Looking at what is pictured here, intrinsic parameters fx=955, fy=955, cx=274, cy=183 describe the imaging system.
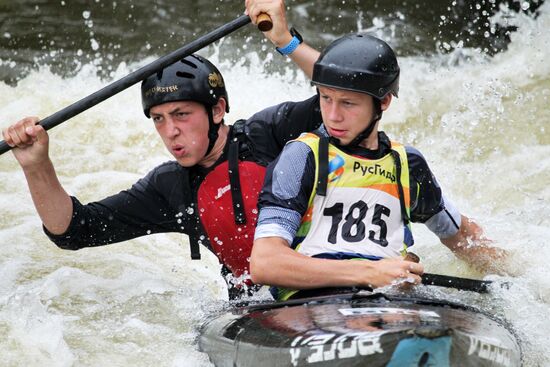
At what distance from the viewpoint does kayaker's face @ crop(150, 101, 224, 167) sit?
4254 millimetres

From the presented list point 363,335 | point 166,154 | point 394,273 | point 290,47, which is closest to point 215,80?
point 290,47

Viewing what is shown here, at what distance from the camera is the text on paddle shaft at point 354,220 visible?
12.5ft

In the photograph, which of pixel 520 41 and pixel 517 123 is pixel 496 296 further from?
pixel 520 41

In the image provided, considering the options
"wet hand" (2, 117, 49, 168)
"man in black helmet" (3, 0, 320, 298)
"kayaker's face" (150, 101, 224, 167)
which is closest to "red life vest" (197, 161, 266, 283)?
"man in black helmet" (3, 0, 320, 298)

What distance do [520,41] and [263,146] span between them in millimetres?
5548

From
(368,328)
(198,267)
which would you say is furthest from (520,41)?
(368,328)

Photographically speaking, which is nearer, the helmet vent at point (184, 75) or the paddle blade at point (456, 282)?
the paddle blade at point (456, 282)

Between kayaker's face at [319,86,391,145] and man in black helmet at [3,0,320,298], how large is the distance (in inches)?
25.0

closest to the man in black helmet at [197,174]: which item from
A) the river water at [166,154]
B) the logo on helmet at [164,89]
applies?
the logo on helmet at [164,89]

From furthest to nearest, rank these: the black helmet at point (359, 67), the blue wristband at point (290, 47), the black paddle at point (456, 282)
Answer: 1. the blue wristband at point (290, 47)
2. the black paddle at point (456, 282)
3. the black helmet at point (359, 67)

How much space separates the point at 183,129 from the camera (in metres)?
4.27

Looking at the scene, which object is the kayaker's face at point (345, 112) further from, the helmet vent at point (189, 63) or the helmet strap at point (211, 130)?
the helmet vent at point (189, 63)

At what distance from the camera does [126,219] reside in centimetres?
448

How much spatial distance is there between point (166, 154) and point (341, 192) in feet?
14.4
